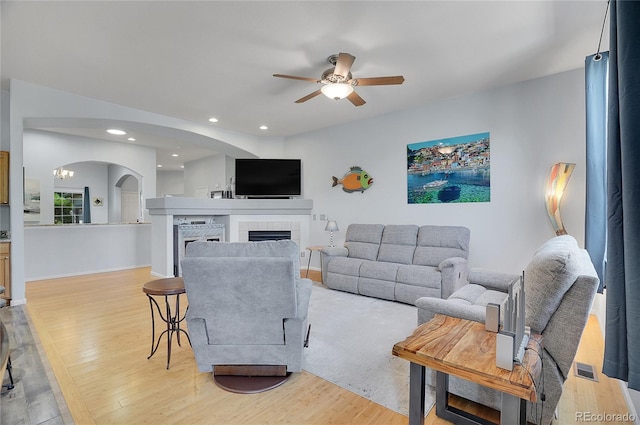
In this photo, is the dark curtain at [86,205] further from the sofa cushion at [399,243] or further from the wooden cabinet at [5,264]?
the sofa cushion at [399,243]

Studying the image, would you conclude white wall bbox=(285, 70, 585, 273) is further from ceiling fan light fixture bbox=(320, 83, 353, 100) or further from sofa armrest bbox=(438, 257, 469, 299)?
ceiling fan light fixture bbox=(320, 83, 353, 100)

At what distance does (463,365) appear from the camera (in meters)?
1.30

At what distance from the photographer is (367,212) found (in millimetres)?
5633

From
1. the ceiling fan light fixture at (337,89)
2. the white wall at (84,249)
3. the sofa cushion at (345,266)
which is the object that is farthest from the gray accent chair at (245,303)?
the white wall at (84,249)

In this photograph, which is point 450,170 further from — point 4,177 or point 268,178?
point 4,177

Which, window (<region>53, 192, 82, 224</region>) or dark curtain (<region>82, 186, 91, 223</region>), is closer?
window (<region>53, 192, 82, 224</region>)

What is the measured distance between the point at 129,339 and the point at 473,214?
446cm

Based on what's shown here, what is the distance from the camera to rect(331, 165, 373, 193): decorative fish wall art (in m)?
5.62

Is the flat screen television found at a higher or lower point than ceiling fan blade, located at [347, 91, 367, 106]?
lower

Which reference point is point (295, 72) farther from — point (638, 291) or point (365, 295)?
point (638, 291)

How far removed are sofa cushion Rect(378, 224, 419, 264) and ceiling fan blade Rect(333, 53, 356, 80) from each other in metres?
2.56

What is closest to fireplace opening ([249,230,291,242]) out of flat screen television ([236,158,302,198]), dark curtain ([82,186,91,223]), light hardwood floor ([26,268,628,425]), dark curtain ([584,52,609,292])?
flat screen television ([236,158,302,198])

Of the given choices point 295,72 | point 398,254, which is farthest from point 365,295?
point 295,72

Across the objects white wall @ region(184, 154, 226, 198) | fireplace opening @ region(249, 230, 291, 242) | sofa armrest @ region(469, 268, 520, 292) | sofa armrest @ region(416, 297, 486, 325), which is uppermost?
white wall @ region(184, 154, 226, 198)
